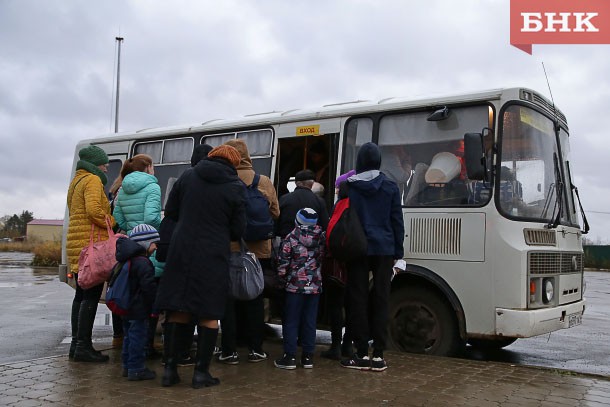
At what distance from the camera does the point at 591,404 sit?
4844 mm

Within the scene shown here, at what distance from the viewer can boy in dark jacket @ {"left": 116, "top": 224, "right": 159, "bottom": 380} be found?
534 centimetres

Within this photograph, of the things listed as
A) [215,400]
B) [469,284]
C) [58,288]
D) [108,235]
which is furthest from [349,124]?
[58,288]

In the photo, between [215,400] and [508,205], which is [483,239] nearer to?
[508,205]

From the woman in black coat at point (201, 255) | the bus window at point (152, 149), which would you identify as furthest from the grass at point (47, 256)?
the woman in black coat at point (201, 255)

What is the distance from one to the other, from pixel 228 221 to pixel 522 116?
3430mm

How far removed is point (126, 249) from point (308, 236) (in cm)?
166

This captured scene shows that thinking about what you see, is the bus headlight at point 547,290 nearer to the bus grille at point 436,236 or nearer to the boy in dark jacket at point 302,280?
the bus grille at point 436,236

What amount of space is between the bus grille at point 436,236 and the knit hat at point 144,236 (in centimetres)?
279

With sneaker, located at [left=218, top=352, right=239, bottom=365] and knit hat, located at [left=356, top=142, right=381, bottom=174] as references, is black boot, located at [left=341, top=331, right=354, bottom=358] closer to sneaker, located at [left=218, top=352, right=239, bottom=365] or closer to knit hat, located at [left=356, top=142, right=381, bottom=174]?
sneaker, located at [left=218, top=352, right=239, bottom=365]

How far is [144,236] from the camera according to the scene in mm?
5629

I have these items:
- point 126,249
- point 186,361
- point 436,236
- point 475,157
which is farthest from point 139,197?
point 475,157

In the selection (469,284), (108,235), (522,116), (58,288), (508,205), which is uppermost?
(522,116)

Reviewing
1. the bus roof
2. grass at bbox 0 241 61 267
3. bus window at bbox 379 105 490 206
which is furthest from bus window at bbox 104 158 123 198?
grass at bbox 0 241 61 267

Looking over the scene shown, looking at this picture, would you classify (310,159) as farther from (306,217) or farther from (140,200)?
(140,200)
